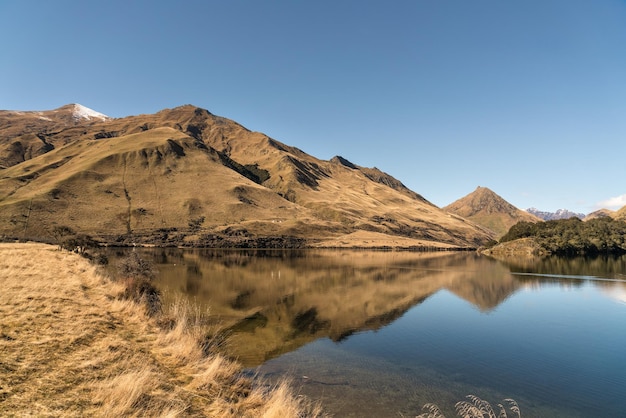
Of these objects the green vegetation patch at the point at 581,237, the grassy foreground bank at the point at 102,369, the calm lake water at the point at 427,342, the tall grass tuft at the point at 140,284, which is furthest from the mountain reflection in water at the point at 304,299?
the green vegetation patch at the point at 581,237

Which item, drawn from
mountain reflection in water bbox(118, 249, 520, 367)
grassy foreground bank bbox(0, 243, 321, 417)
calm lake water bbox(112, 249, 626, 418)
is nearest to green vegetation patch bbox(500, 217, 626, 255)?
mountain reflection in water bbox(118, 249, 520, 367)

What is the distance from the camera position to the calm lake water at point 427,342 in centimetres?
2094

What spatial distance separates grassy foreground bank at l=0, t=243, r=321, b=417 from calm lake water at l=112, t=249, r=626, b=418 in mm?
6177

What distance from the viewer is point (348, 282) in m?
72.9

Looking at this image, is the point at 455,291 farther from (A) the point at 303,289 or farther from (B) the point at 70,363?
(B) the point at 70,363

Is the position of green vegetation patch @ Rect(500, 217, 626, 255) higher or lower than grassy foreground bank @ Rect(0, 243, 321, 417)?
higher

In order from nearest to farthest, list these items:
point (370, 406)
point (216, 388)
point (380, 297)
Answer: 1. point (216, 388)
2. point (370, 406)
3. point (380, 297)

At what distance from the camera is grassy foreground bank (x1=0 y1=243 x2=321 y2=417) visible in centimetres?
995

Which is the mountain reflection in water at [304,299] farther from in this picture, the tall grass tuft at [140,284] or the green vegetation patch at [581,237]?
the green vegetation patch at [581,237]

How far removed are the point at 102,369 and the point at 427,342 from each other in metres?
28.0

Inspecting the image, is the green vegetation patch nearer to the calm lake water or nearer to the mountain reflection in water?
the mountain reflection in water

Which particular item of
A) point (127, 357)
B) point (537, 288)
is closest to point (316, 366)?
point (127, 357)

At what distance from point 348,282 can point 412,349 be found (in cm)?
4241

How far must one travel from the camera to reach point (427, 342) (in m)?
32.9
